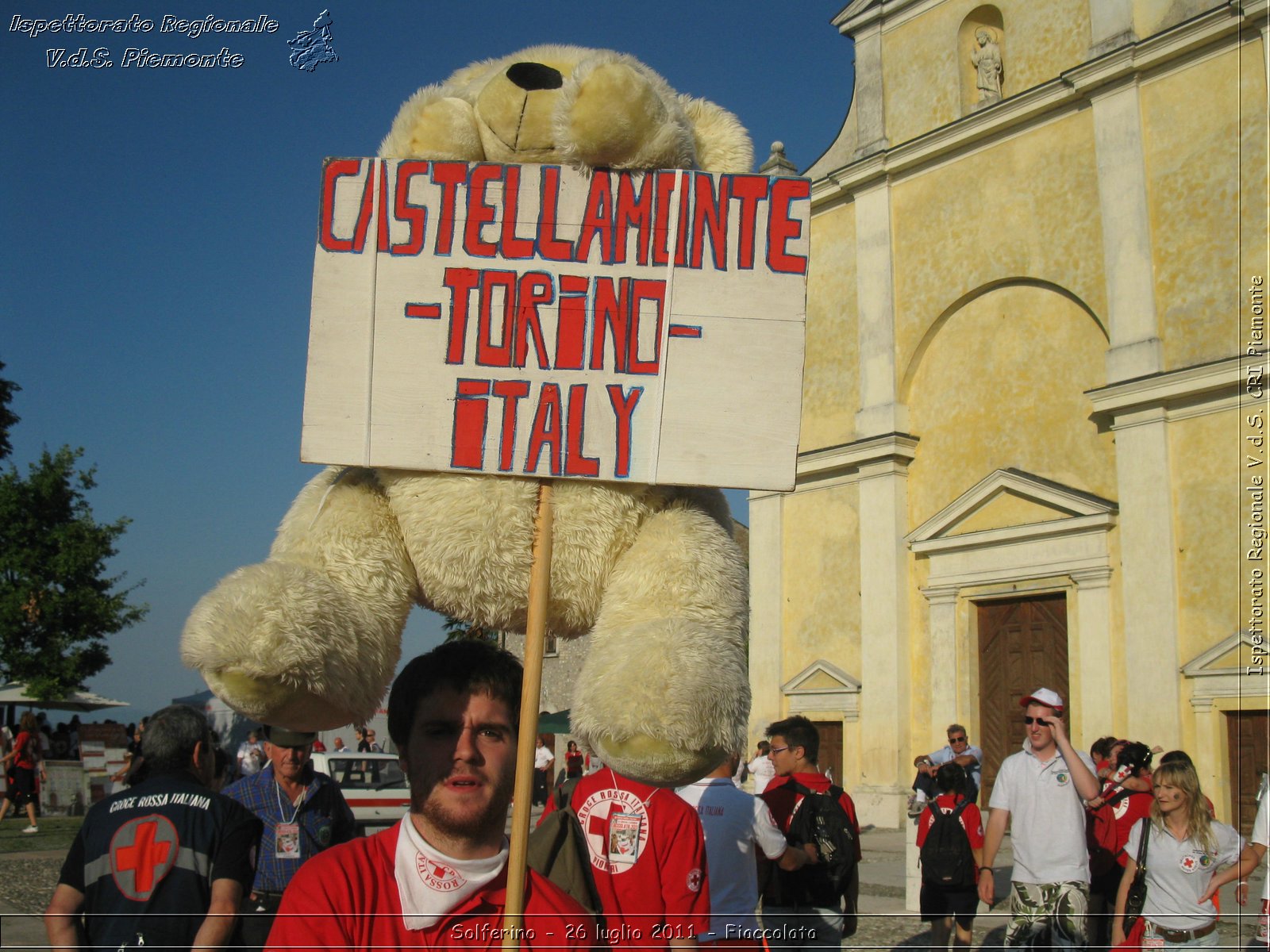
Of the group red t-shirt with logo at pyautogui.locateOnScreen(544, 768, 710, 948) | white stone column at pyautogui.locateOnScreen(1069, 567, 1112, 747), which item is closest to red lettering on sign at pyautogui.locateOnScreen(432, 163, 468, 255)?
red t-shirt with logo at pyautogui.locateOnScreen(544, 768, 710, 948)

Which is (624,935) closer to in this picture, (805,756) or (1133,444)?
(805,756)

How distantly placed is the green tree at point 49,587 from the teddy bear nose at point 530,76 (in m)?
22.8

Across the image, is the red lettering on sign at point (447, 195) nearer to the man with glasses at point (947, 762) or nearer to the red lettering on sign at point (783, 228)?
the red lettering on sign at point (783, 228)

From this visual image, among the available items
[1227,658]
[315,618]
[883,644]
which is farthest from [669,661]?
[883,644]

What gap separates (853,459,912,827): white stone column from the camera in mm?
17078

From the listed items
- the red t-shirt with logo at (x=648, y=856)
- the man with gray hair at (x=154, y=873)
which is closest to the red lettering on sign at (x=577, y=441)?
the red t-shirt with logo at (x=648, y=856)

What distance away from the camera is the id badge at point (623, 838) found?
405 centimetres

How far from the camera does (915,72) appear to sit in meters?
18.8

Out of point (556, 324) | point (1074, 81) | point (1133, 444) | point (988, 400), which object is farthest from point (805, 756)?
point (1074, 81)

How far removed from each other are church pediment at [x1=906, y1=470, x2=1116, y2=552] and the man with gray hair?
44.1ft

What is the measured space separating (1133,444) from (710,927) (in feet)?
39.8

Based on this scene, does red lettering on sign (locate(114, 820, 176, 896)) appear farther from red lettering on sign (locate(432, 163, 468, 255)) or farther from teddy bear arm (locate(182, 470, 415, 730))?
red lettering on sign (locate(432, 163, 468, 255))

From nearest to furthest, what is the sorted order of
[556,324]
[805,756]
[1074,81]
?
[556,324] → [805,756] → [1074,81]

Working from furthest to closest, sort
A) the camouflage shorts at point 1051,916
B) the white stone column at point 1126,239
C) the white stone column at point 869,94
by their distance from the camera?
the white stone column at point 869,94 → the white stone column at point 1126,239 → the camouflage shorts at point 1051,916
